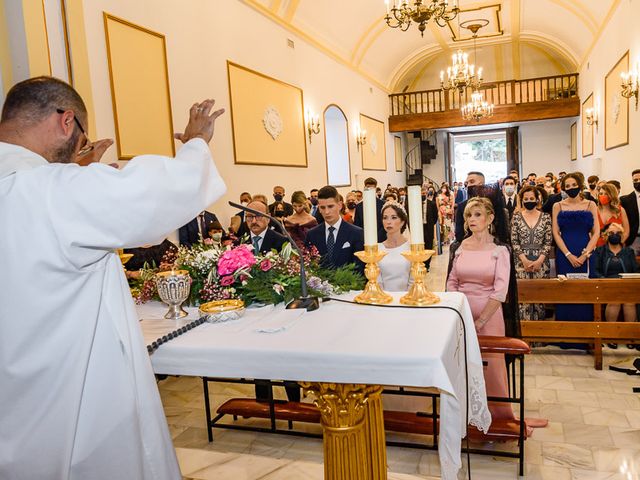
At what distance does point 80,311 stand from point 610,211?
20.6ft

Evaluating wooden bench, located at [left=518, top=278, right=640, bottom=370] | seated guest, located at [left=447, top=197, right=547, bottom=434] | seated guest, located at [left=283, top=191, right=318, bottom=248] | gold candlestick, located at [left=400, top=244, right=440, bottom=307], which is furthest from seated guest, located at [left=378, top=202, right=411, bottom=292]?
seated guest, located at [left=283, top=191, right=318, bottom=248]

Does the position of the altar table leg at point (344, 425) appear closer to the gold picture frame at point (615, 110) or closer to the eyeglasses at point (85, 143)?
the eyeglasses at point (85, 143)

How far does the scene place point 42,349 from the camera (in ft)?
5.17

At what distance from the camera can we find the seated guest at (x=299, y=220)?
734 centimetres

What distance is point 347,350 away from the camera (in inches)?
70.9

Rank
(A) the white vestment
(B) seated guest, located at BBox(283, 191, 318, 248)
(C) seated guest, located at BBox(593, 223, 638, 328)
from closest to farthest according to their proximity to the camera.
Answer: (A) the white vestment < (C) seated guest, located at BBox(593, 223, 638, 328) < (B) seated guest, located at BBox(283, 191, 318, 248)

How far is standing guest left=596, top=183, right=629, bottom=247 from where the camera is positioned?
20.4 feet

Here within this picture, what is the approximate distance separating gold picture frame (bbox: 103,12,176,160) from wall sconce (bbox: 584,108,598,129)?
10883 mm

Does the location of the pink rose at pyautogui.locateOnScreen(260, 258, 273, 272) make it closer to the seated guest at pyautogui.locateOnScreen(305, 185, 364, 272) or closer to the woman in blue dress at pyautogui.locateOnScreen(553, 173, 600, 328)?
the seated guest at pyautogui.locateOnScreen(305, 185, 364, 272)

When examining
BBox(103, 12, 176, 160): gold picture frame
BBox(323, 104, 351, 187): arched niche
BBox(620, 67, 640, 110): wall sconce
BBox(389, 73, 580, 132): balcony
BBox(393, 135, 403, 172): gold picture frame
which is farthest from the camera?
BBox(393, 135, 403, 172): gold picture frame

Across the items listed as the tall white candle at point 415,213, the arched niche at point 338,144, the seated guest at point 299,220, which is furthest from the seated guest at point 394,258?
the arched niche at point 338,144

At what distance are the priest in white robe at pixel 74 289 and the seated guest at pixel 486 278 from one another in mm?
2577

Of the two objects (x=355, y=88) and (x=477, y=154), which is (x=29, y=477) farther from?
(x=477, y=154)

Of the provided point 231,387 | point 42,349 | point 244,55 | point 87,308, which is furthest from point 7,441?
point 244,55
